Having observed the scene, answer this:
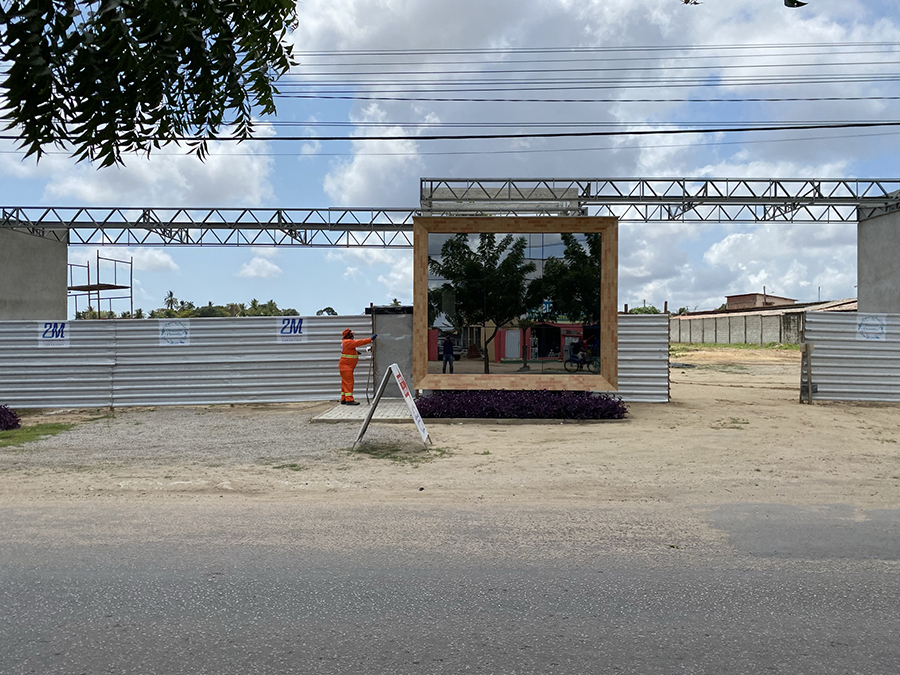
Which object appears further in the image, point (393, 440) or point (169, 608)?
point (393, 440)

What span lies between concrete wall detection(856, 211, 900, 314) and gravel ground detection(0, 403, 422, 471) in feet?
76.4

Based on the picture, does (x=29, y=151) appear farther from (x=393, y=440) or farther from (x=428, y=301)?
(x=428, y=301)

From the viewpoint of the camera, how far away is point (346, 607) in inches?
165

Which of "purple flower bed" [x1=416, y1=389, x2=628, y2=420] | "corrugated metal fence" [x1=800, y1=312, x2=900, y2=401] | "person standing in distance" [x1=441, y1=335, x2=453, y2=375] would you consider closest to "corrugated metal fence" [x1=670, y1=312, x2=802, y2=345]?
"corrugated metal fence" [x1=800, y1=312, x2=900, y2=401]

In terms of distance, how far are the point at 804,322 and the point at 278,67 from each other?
51.5 feet

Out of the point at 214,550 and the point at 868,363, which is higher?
the point at 868,363

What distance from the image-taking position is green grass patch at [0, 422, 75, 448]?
1093 cm

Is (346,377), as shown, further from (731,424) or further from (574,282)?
(731,424)

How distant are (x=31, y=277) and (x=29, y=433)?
66.4 ft

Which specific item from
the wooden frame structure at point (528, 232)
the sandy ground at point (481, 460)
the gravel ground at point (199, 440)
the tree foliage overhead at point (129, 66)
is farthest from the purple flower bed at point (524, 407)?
the tree foliage overhead at point (129, 66)

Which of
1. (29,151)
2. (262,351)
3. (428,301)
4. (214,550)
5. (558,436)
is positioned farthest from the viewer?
(262,351)

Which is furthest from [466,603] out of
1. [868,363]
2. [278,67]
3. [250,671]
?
[868,363]

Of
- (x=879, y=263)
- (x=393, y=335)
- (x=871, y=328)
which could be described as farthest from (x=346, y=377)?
(x=879, y=263)

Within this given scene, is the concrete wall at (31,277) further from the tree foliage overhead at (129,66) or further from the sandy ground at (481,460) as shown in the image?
the tree foliage overhead at (129,66)
